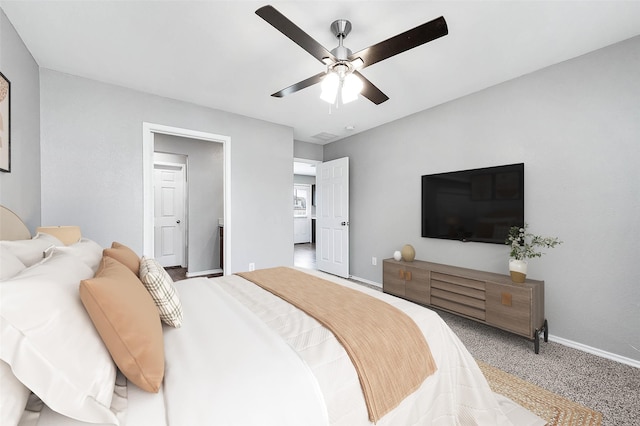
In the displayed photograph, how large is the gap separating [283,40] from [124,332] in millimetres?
2179

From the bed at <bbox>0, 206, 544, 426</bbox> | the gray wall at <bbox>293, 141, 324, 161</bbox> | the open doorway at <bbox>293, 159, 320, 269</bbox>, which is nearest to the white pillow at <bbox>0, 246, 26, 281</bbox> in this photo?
the bed at <bbox>0, 206, 544, 426</bbox>

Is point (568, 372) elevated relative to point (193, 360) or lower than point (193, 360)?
lower

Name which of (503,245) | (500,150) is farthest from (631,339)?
(500,150)

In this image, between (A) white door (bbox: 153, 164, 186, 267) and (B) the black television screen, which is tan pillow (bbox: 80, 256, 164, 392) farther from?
(A) white door (bbox: 153, 164, 186, 267)

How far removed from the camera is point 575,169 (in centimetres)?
240

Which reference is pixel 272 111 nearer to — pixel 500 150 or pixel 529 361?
pixel 500 150

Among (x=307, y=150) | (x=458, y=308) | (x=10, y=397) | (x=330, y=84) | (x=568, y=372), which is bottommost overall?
(x=568, y=372)

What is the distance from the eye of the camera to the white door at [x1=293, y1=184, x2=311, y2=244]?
9531 millimetres

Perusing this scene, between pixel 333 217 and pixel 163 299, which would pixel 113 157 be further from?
pixel 333 217

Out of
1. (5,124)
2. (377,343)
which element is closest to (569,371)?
(377,343)

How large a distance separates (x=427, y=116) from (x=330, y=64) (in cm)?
216

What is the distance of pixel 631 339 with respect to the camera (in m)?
2.12

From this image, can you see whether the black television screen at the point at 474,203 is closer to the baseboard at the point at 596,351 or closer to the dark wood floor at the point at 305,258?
the baseboard at the point at 596,351

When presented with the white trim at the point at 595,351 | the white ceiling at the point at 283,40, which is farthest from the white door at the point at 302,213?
the white trim at the point at 595,351
